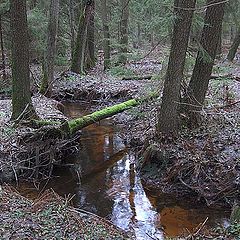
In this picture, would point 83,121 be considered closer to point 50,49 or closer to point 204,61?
point 204,61

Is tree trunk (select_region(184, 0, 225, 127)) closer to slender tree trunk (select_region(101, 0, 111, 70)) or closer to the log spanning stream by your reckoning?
the log spanning stream

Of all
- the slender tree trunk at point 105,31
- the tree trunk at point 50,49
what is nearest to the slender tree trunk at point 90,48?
the slender tree trunk at point 105,31

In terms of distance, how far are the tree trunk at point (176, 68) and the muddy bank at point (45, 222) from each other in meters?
4.35

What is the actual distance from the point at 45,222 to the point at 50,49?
1174cm

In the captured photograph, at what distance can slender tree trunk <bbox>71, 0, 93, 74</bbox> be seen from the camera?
1994cm

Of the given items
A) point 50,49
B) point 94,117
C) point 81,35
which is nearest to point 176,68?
point 94,117

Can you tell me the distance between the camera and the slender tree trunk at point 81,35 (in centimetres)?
1994

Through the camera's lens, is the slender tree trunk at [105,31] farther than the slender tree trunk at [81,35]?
Yes

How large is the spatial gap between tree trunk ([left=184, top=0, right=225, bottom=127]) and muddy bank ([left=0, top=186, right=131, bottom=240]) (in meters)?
5.01

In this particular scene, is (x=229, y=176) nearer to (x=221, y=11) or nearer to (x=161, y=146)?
(x=161, y=146)

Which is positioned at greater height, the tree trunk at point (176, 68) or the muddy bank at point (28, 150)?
the tree trunk at point (176, 68)

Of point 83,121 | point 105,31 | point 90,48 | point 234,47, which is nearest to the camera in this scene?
point 83,121

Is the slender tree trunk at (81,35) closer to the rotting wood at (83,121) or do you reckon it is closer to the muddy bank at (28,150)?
the rotting wood at (83,121)

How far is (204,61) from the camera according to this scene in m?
9.66
